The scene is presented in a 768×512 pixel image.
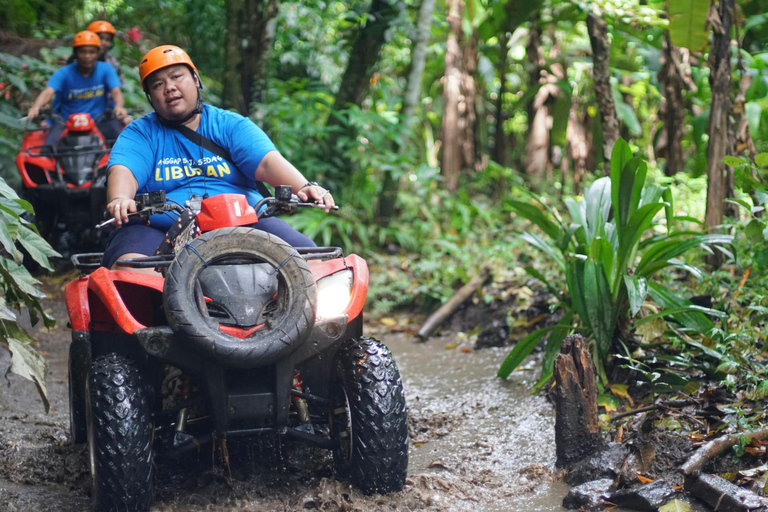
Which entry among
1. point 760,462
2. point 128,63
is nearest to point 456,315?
point 760,462

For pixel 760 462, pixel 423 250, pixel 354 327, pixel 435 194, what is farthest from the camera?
pixel 435 194

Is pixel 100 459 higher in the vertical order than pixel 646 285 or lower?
lower

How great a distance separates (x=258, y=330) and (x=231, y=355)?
0.17 m

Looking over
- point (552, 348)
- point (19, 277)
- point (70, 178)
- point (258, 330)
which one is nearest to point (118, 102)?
point (70, 178)

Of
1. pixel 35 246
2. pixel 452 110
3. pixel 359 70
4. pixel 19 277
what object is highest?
pixel 359 70

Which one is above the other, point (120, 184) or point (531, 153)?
point (120, 184)

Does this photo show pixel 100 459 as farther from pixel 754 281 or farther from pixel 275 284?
pixel 754 281

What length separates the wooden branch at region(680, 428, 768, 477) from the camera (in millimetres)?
2891

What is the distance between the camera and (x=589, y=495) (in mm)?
2936

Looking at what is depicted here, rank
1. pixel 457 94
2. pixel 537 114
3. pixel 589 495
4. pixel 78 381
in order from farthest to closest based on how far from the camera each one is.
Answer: pixel 457 94 < pixel 537 114 < pixel 78 381 < pixel 589 495

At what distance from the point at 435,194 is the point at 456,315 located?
334cm

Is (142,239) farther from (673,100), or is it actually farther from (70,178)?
(673,100)

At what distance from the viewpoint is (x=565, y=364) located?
10.8 feet

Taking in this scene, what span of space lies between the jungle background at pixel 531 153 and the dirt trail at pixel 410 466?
1.25ft
